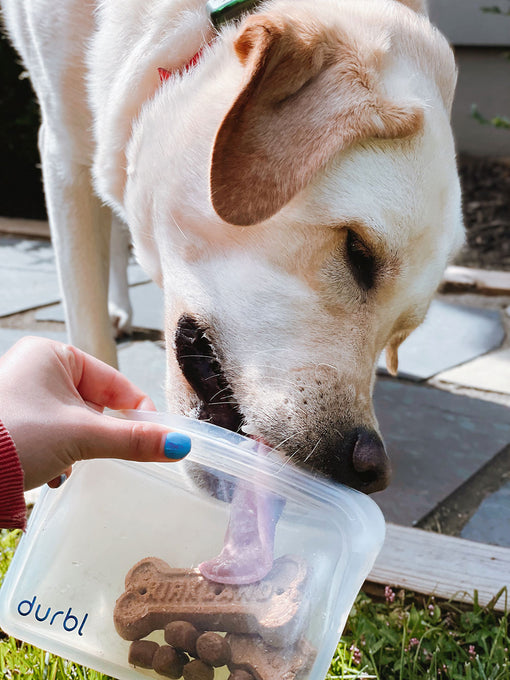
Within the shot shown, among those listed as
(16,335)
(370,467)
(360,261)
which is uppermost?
(360,261)

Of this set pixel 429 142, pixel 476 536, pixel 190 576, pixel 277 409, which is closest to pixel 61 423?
pixel 190 576

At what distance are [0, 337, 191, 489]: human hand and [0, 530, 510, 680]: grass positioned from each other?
1.40 feet

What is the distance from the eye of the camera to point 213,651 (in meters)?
1.11

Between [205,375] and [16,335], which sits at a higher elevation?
[205,375]

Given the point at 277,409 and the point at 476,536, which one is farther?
the point at 476,536

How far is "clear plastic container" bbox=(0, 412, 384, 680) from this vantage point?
3.78ft

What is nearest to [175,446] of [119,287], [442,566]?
[442,566]

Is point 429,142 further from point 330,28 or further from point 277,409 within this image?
point 277,409

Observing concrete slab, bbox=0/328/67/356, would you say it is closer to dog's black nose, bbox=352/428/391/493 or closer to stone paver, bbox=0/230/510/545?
stone paver, bbox=0/230/510/545

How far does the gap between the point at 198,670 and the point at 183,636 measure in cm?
5

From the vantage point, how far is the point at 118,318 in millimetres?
3141

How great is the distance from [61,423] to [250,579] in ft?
1.24

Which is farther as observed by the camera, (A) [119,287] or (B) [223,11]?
(A) [119,287]

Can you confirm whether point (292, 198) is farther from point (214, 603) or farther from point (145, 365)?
point (145, 365)
